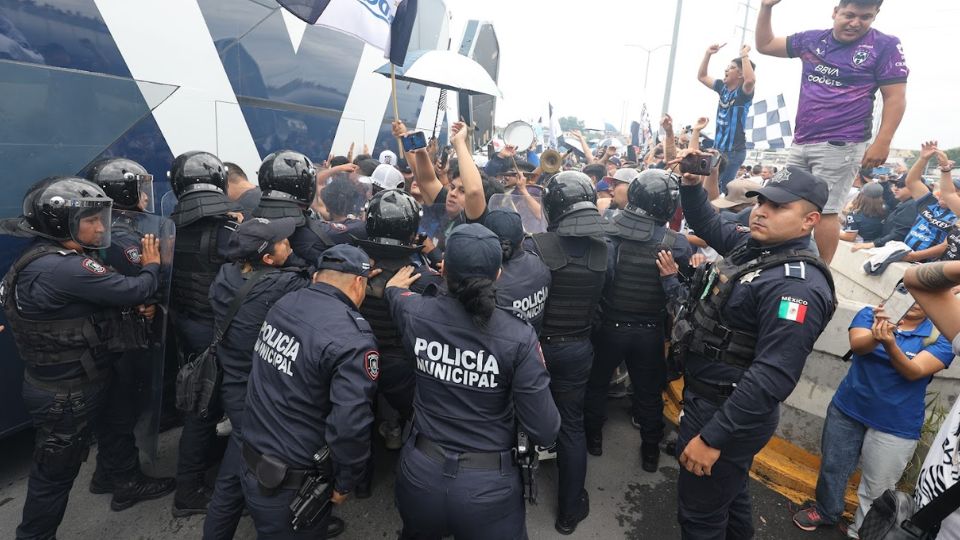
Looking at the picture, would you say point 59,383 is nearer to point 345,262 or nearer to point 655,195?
point 345,262

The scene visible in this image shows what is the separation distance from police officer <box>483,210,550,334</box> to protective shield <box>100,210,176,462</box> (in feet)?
6.95

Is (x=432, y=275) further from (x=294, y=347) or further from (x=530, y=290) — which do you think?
(x=294, y=347)

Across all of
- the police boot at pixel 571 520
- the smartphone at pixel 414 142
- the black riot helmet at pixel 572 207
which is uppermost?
the smartphone at pixel 414 142

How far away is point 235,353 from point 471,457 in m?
1.51

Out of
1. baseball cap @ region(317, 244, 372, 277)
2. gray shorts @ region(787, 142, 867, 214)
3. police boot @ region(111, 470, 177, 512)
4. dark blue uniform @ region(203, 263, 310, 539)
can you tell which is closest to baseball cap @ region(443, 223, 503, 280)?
baseball cap @ region(317, 244, 372, 277)

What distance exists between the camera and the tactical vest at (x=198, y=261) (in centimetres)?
318

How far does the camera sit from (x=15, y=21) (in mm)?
2883

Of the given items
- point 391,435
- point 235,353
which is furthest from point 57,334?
point 391,435

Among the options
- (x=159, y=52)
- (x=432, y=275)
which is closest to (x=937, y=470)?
(x=432, y=275)

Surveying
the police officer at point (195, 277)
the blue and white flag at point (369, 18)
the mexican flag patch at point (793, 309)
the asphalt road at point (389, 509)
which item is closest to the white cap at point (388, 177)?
the blue and white flag at point (369, 18)

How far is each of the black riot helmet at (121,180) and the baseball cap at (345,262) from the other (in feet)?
6.31

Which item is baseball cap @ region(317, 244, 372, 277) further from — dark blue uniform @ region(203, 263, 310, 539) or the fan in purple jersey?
the fan in purple jersey

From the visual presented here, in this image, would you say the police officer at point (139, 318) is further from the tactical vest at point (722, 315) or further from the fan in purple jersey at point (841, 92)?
the fan in purple jersey at point (841, 92)

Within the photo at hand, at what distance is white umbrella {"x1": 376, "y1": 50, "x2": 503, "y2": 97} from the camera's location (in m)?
5.03
